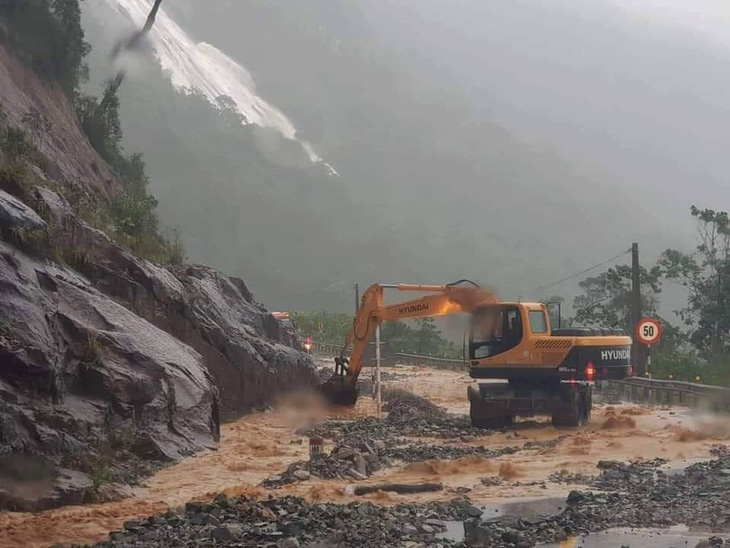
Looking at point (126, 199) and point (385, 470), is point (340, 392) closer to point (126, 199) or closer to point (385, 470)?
point (385, 470)

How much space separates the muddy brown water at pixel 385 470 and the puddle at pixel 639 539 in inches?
60.2

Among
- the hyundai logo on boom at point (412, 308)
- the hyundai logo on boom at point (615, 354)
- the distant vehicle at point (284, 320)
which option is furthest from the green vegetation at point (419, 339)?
the hyundai logo on boom at point (615, 354)

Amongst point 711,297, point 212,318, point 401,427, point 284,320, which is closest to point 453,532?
point 401,427

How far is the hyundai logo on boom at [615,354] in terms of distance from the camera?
20828 millimetres

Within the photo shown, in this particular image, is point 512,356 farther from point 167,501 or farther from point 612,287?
point 612,287

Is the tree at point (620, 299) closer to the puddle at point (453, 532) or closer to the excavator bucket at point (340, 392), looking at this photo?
the excavator bucket at point (340, 392)

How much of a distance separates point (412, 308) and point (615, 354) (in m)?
5.07

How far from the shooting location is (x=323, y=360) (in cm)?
4925

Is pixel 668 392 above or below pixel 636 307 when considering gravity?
below

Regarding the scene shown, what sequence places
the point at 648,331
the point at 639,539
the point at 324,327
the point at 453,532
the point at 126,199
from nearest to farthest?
the point at 639,539 < the point at 453,532 < the point at 126,199 < the point at 648,331 < the point at 324,327

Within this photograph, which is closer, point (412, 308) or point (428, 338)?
point (412, 308)

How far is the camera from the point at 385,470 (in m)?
15.5

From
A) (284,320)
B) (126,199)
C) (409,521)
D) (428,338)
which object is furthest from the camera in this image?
(428,338)

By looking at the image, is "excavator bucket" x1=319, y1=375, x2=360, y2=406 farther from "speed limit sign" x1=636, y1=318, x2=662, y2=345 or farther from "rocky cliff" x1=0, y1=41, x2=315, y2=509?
"speed limit sign" x1=636, y1=318, x2=662, y2=345
